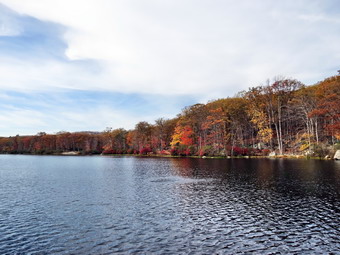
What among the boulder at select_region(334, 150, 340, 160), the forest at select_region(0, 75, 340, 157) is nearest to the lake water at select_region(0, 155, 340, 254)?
the boulder at select_region(334, 150, 340, 160)

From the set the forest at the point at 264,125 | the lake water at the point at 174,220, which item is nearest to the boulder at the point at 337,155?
the forest at the point at 264,125

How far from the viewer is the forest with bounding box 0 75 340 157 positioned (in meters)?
66.7

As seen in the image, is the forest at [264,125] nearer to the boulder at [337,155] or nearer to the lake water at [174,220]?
the boulder at [337,155]

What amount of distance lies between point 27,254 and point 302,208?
764 inches

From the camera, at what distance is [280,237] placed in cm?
1395

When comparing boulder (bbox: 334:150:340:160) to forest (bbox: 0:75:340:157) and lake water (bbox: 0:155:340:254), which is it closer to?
forest (bbox: 0:75:340:157)

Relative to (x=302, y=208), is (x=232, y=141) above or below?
above

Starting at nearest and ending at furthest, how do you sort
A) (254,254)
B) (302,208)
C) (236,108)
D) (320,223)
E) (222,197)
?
1. (254,254)
2. (320,223)
3. (302,208)
4. (222,197)
5. (236,108)

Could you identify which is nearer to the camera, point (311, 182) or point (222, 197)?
point (222, 197)

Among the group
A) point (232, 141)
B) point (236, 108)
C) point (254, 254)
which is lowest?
point (254, 254)

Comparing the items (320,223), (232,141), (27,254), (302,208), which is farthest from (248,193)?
(232,141)

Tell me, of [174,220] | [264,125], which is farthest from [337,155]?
[174,220]

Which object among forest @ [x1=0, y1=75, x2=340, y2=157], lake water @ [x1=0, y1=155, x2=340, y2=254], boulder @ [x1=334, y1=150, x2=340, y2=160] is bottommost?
lake water @ [x1=0, y1=155, x2=340, y2=254]

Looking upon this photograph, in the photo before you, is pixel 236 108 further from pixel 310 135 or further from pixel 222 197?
pixel 222 197
